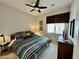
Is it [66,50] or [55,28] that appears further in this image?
[55,28]

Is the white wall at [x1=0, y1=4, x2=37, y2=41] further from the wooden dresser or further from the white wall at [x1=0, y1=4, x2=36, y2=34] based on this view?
the wooden dresser

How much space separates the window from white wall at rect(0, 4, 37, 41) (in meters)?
1.74

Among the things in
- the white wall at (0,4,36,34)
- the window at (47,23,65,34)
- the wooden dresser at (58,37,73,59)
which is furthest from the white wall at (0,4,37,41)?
the wooden dresser at (58,37,73,59)

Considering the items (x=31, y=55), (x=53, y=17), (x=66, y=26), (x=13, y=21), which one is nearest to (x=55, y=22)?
(x=53, y=17)

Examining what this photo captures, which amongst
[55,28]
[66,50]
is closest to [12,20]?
[55,28]

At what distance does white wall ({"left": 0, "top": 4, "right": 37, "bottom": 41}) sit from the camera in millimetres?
4347

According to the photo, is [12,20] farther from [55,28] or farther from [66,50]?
[66,50]

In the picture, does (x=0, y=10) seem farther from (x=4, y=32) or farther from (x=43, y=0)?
(x=43, y=0)

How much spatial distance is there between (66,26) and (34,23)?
9.48 ft

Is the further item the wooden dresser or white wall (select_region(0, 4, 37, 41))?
white wall (select_region(0, 4, 37, 41))

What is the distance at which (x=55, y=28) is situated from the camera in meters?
5.70

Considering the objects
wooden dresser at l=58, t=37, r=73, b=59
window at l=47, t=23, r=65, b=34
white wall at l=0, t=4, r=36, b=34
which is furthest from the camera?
window at l=47, t=23, r=65, b=34

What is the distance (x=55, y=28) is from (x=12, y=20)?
316 cm

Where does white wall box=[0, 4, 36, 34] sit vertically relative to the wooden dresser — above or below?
above
